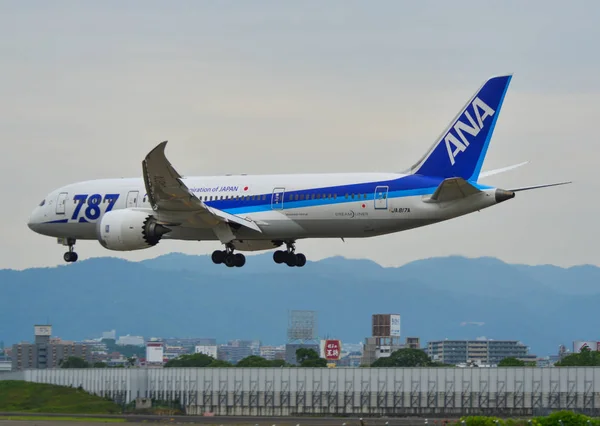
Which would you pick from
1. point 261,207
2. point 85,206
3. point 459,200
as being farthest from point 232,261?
point 459,200

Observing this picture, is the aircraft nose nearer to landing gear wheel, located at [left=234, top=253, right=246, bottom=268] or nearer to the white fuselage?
the white fuselage


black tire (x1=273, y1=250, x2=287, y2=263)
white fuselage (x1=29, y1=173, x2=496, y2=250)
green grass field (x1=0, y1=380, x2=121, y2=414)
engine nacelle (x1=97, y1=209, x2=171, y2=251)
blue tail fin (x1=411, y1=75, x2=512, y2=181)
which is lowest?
green grass field (x1=0, y1=380, x2=121, y2=414)

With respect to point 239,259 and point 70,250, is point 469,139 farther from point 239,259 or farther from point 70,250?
point 70,250

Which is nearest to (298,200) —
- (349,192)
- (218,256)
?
(349,192)

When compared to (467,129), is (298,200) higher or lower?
lower

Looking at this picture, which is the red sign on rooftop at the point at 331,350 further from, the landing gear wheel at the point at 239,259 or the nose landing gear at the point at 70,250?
the landing gear wheel at the point at 239,259

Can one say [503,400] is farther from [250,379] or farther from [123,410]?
[123,410]

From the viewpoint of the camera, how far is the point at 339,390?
87.8 metres

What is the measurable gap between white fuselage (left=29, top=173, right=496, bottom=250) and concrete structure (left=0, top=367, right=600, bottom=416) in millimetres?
21940

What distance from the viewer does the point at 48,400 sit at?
271 ft

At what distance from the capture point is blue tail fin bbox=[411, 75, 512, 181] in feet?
196

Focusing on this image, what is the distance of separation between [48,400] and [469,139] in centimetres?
3738

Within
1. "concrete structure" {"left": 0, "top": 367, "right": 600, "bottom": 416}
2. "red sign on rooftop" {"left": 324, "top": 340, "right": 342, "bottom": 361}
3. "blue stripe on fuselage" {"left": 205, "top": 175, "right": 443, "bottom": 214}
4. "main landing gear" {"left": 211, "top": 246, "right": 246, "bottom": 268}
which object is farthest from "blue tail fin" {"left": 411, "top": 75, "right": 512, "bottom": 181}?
"red sign on rooftop" {"left": 324, "top": 340, "right": 342, "bottom": 361}

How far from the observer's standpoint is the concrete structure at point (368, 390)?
8194 cm
